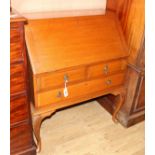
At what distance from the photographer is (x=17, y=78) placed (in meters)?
1.40

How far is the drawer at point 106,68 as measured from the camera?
1.78 meters

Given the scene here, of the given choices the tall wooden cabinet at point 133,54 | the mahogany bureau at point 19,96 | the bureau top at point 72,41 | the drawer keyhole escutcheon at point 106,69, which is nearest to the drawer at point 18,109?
the mahogany bureau at point 19,96

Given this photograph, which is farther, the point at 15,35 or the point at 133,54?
the point at 133,54

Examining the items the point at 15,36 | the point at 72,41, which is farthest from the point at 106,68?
the point at 15,36

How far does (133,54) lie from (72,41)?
2.11 feet

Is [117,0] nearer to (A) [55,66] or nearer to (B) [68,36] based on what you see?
(B) [68,36]

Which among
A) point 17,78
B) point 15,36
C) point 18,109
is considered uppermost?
point 15,36

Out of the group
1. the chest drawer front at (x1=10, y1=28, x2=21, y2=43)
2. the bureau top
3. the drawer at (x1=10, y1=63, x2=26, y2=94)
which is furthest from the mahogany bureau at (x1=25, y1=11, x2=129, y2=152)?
the chest drawer front at (x1=10, y1=28, x2=21, y2=43)

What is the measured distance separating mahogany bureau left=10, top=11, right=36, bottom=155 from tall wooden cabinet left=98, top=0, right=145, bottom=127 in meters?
1.03

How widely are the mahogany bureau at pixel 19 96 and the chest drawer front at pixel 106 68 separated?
22.8 inches

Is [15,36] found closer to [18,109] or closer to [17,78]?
[17,78]

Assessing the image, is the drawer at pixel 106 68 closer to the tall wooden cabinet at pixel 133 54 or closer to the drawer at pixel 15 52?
the tall wooden cabinet at pixel 133 54

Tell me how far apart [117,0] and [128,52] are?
527 mm

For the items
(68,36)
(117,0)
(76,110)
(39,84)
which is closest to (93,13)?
(117,0)
